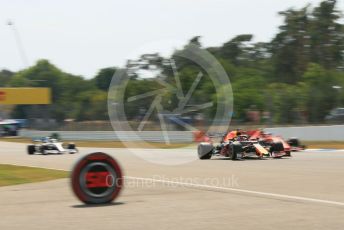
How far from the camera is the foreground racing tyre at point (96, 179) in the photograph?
8.53 meters

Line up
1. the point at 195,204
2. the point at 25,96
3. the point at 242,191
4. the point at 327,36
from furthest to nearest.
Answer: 1. the point at 327,36
2. the point at 25,96
3. the point at 242,191
4. the point at 195,204

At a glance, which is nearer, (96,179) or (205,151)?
(96,179)

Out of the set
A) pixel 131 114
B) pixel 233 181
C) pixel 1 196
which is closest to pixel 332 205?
pixel 233 181

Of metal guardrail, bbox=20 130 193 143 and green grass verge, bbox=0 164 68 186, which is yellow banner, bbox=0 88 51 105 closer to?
metal guardrail, bbox=20 130 193 143

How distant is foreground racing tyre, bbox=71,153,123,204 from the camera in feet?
28.0

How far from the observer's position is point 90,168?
859cm

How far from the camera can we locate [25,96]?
2229 inches

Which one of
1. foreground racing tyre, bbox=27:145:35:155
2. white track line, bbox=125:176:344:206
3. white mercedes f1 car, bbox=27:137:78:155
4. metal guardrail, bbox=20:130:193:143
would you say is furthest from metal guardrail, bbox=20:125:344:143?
white track line, bbox=125:176:344:206

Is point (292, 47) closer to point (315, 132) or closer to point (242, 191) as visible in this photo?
point (315, 132)

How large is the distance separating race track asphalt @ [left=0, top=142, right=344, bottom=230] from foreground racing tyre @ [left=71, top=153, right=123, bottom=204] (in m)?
0.18

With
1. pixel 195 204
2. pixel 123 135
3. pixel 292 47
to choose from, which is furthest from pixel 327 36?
pixel 195 204

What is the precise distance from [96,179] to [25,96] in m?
49.7

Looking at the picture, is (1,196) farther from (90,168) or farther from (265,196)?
(265,196)

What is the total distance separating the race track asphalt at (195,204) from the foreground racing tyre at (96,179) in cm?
18
